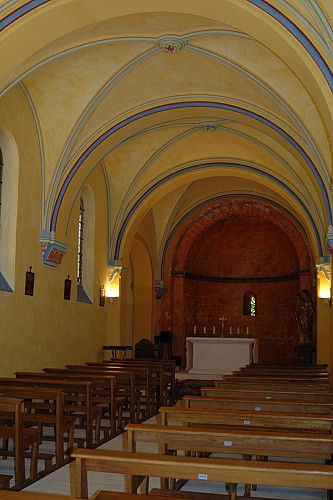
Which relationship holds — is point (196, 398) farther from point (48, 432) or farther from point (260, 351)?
point (260, 351)

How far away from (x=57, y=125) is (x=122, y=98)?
1392mm

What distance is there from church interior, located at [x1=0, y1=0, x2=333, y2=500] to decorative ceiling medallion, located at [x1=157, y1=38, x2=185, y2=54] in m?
0.03

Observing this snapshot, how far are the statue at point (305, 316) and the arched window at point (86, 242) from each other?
7.30 metres

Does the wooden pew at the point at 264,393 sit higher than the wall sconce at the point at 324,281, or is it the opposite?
the wall sconce at the point at 324,281

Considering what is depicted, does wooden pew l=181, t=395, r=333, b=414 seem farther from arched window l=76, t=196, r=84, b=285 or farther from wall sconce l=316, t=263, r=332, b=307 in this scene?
wall sconce l=316, t=263, r=332, b=307

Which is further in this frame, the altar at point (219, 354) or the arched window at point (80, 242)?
the altar at point (219, 354)

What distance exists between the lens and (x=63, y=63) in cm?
1083

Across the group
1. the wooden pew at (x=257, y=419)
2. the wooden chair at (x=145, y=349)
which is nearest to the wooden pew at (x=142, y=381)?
the wooden pew at (x=257, y=419)

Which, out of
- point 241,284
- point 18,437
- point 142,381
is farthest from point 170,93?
point 241,284

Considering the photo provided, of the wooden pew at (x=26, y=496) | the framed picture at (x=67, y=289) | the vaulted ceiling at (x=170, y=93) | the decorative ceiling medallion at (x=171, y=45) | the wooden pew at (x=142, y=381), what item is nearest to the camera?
the wooden pew at (x=26, y=496)

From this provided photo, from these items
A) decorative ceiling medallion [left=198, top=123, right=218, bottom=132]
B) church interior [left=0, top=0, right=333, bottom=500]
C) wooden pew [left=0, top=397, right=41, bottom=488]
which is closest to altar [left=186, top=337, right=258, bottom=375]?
church interior [left=0, top=0, right=333, bottom=500]

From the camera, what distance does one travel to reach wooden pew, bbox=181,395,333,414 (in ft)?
21.9

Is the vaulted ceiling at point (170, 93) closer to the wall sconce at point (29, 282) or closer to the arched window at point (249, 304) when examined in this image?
the wall sconce at point (29, 282)

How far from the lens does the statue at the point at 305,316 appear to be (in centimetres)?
1891
